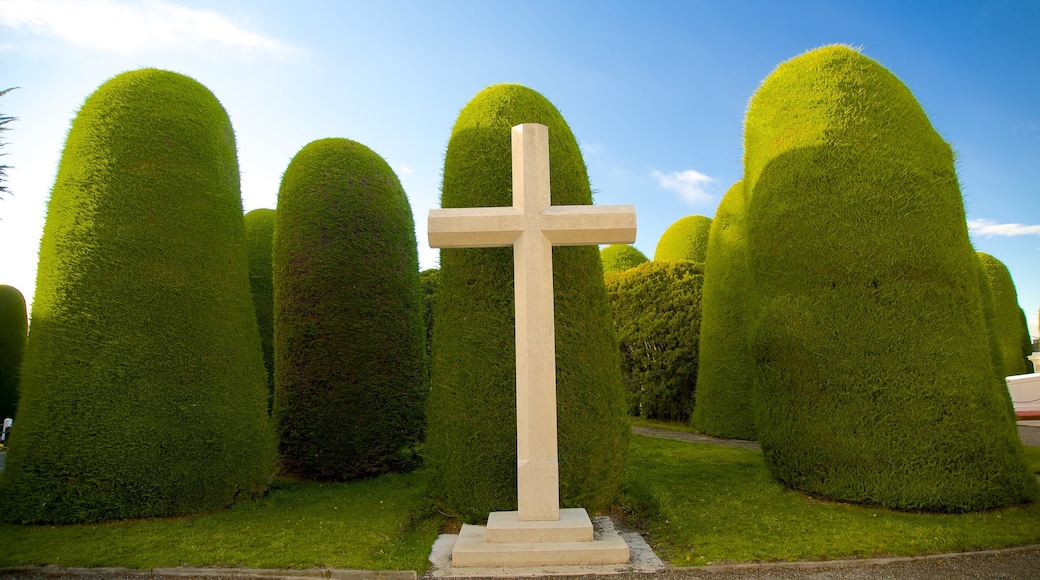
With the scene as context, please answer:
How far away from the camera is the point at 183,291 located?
20.2ft

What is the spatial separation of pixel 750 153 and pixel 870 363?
114 inches

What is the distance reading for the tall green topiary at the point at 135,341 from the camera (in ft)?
19.0

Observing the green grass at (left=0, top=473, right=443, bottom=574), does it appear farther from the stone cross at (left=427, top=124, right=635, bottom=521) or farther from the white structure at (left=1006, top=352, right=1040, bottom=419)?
the white structure at (left=1006, top=352, right=1040, bottom=419)

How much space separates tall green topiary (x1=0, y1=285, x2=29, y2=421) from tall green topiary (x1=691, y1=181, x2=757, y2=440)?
1485cm

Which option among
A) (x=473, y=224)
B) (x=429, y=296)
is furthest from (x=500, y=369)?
(x=429, y=296)

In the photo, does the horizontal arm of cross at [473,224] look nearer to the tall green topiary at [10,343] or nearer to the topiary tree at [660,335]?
the topiary tree at [660,335]

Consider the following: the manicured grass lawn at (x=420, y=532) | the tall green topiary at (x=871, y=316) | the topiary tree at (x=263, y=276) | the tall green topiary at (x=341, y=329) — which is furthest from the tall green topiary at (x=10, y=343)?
the tall green topiary at (x=871, y=316)

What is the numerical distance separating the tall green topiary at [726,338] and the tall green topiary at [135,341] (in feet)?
25.3

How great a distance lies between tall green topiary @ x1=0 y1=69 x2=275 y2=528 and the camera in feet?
19.0

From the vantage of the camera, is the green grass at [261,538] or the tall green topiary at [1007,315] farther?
the tall green topiary at [1007,315]

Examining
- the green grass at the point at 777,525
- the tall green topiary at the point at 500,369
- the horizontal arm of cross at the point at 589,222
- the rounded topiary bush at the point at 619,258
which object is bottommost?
the green grass at the point at 777,525

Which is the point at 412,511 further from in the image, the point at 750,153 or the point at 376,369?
the point at 750,153

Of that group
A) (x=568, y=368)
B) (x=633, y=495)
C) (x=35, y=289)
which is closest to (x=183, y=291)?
(x=35, y=289)

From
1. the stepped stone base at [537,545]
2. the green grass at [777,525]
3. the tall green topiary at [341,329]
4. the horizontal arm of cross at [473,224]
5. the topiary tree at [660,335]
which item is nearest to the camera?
the stepped stone base at [537,545]
